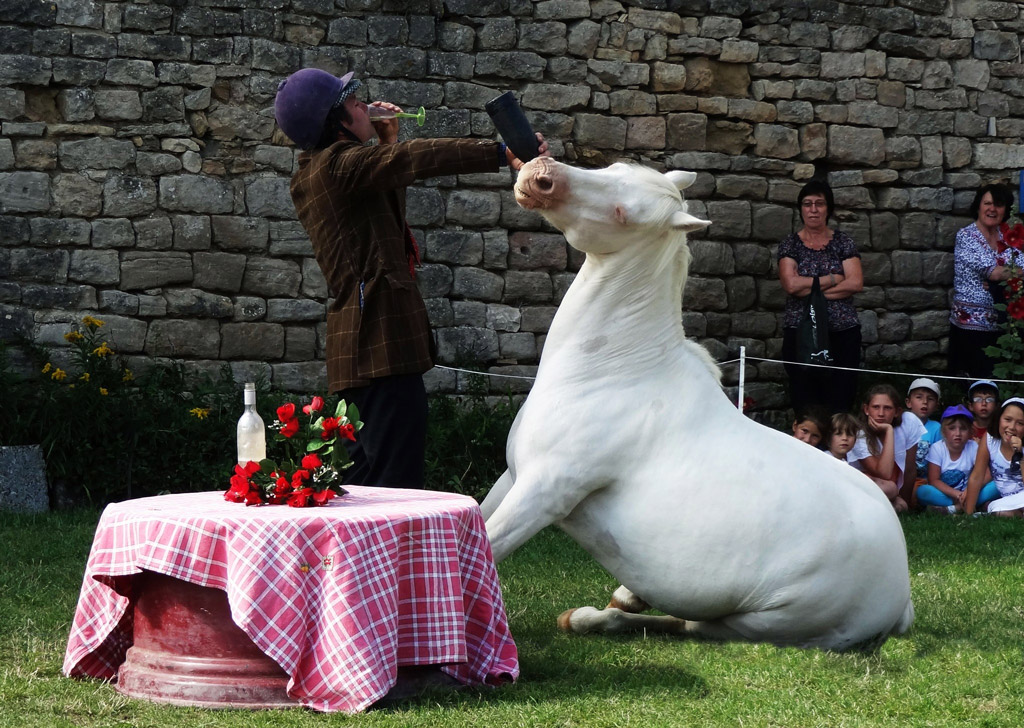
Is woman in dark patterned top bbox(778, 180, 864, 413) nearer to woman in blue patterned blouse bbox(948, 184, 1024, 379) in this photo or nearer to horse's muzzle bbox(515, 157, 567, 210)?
woman in blue patterned blouse bbox(948, 184, 1024, 379)

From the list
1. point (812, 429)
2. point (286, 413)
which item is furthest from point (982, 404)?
point (286, 413)

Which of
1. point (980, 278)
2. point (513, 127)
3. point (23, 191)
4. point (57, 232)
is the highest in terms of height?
point (513, 127)

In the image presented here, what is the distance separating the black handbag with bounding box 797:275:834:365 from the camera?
8.73m

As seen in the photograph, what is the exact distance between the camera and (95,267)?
8.14 m

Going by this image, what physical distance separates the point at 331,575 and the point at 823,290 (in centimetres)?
621

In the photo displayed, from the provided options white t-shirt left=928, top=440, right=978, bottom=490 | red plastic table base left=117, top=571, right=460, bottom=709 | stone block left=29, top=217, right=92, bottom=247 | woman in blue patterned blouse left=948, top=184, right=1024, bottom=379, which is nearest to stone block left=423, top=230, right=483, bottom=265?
stone block left=29, top=217, right=92, bottom=247

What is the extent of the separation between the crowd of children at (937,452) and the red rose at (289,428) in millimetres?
4535

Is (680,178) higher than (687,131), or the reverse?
(687,131)

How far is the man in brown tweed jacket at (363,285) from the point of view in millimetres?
4387

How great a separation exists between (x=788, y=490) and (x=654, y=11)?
600 cm

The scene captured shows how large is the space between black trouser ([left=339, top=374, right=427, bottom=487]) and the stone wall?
13.5ft

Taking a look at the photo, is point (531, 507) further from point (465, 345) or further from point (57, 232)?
point (57, 232)

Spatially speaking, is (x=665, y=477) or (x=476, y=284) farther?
(x=476, y=284)

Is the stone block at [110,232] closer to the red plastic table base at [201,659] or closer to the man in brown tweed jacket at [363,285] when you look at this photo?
the man in brown tweed jacket at [363,285]
